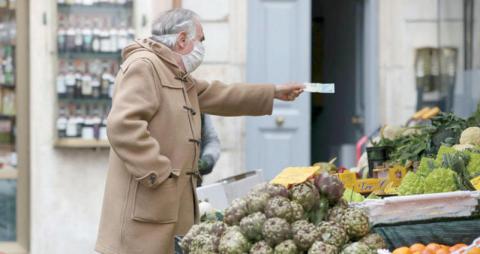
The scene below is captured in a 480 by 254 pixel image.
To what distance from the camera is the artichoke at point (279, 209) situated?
4.12 m

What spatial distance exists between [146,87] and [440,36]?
14.7 feet

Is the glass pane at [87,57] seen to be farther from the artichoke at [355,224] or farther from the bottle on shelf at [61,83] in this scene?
the artichoke at [355,224]

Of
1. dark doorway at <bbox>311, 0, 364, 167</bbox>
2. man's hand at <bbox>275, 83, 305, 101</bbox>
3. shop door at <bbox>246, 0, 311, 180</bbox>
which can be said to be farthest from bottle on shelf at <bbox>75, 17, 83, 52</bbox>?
man's hand at <bbox>275, 83, 305, 101</bbox>

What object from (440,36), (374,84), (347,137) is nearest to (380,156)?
(440,36)

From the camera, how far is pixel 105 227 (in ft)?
18.4

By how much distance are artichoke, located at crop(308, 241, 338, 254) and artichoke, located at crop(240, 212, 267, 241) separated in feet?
0.72

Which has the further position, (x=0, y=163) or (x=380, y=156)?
(x=0, y=163)

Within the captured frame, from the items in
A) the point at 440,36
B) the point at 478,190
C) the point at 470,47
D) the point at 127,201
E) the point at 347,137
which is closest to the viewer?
the point at 478,190

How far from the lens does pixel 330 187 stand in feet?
14.2

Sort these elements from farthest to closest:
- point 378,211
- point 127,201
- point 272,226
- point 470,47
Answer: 1. point 470,47
2. point 127,201
3. point 378,211
4. point 272,226

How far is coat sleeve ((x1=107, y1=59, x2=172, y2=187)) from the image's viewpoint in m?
5.31

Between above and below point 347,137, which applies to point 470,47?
above

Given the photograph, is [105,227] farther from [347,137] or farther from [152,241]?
[347,137]

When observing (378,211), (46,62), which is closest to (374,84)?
(46,62)
